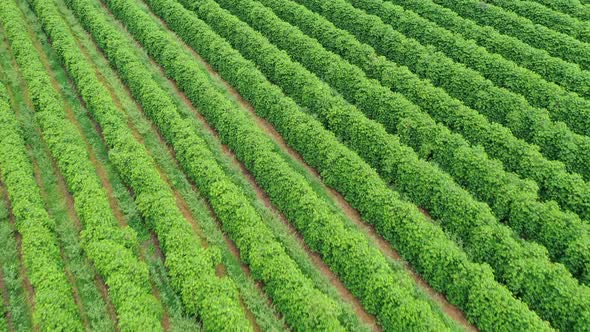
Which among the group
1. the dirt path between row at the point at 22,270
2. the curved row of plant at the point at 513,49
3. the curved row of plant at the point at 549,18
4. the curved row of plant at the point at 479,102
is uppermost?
the curved row of plant at the point at 549,18

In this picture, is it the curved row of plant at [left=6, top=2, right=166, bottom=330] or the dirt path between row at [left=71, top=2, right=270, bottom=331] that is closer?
the curved row of plant at [left=6, top=2, right=166, bottom=330]

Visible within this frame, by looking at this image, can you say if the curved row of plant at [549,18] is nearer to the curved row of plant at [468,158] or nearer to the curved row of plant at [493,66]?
the curved row of plant at [493,66]

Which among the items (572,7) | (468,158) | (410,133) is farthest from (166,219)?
(572,7)

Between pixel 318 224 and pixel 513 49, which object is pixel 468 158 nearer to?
pixel 318 224

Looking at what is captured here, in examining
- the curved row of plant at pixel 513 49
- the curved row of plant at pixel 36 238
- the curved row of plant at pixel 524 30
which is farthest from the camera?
the curved row of plant at pixel 524 30

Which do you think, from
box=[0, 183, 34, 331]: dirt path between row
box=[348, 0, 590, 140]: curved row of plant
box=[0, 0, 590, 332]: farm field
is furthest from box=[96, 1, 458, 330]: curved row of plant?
box=[348, 0, 590, 140]: curved row of plant

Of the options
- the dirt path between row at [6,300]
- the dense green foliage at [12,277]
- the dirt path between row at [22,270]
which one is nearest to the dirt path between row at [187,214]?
the dirt path between row at [22,270]

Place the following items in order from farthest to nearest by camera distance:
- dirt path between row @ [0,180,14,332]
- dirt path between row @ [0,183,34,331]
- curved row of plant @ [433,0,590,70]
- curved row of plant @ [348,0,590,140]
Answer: curved row of plant @ [433,0,590,70]
curved row of plant @ [348,0,590,140]
dirt path between row @ [0,183,34,331]
dirt path between row @ [0,180,14,332]

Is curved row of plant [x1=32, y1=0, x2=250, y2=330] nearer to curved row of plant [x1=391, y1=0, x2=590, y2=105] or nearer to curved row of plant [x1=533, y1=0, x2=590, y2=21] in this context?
curved row of plant [x1=391, y1=0, x2=590, y2=105]
